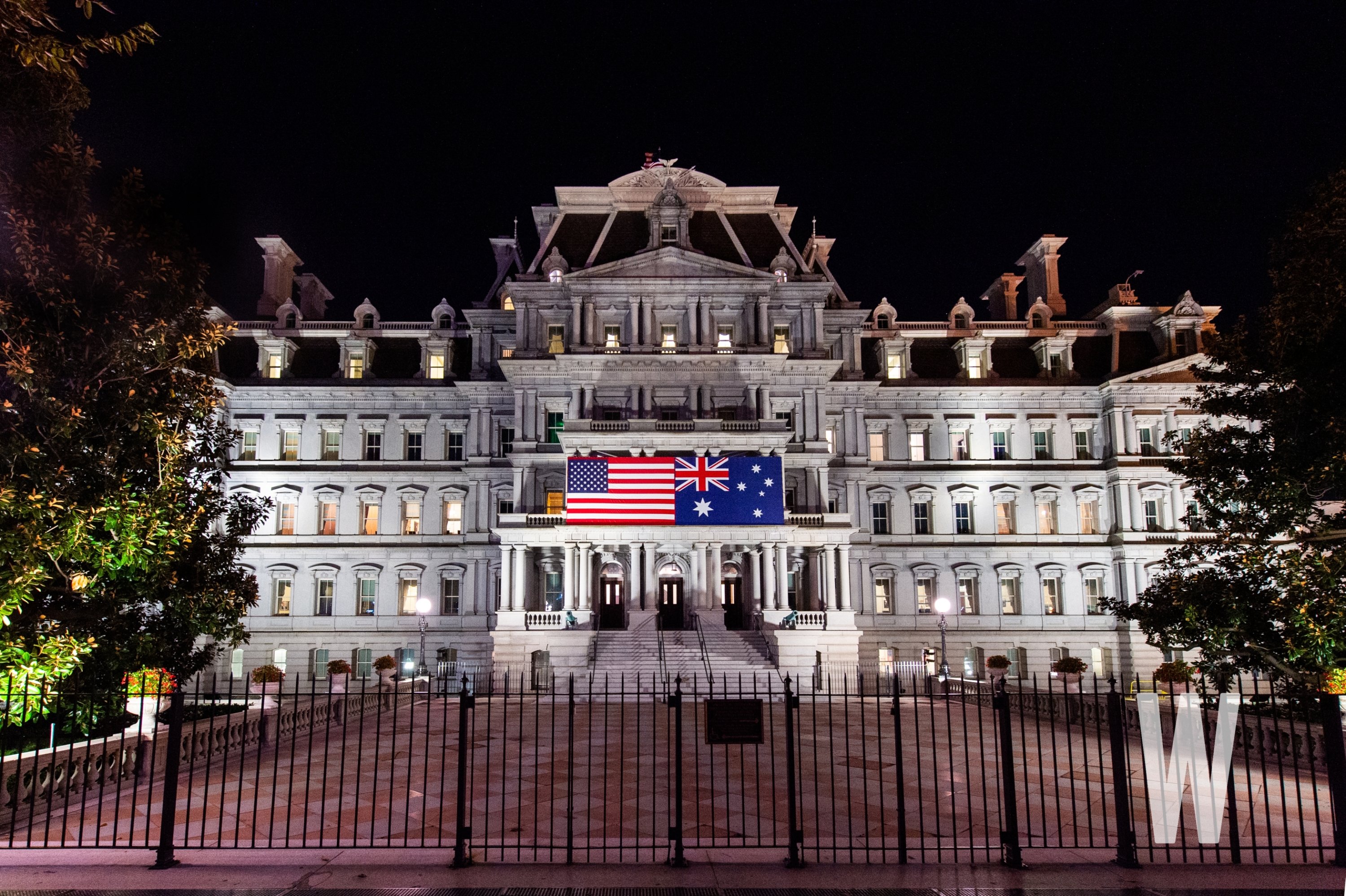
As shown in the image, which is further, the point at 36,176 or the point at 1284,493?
the point at 1284,493

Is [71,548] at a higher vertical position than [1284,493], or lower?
lower

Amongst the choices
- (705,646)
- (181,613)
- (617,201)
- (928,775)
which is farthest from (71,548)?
(617,201)

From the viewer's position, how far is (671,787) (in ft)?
47.5

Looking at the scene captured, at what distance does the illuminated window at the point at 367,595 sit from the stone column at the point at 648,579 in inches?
622

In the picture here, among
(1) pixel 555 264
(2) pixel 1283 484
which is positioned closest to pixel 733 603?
(1) pixel 555 264

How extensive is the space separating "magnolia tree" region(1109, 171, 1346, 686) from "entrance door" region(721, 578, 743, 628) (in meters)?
24.3

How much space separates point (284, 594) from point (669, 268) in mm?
26149

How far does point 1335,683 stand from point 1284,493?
555 cm

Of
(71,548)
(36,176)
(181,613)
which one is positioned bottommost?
(181,613)

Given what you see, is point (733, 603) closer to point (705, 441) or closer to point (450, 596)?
point (705, 441)

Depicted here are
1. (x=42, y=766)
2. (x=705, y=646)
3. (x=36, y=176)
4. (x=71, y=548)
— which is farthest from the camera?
(x=705, y=646)

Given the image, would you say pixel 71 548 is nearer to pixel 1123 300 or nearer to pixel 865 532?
pixel 865 532

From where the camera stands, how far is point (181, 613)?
1325cm

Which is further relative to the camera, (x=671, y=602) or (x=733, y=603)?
(x=733, y=603)
